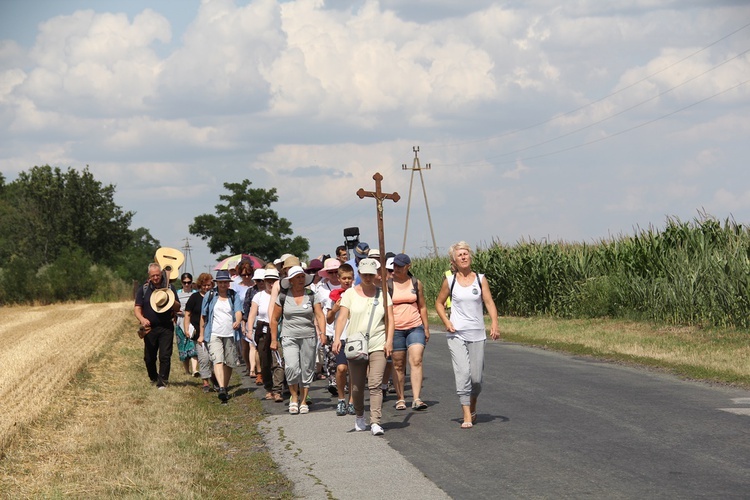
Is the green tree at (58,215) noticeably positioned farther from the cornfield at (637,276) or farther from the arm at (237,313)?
Answer: the arm at (237,313)

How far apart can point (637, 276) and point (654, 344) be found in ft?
21.8

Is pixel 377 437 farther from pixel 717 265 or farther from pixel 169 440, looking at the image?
pixel 717 265

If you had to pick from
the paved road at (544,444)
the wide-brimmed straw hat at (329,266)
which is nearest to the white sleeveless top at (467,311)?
the paved road at (544,444)

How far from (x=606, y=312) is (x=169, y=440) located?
2075cm

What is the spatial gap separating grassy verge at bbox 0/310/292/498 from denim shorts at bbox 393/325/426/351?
206cm

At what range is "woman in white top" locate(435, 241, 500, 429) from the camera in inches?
463

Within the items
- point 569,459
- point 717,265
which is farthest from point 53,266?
point 569,459

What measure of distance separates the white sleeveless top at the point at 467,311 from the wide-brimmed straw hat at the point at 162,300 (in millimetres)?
6931

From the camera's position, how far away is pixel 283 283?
13.8 metres

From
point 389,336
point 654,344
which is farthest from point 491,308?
point 654,344

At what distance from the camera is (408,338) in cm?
1342

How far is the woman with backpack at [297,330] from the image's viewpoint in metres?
13.8

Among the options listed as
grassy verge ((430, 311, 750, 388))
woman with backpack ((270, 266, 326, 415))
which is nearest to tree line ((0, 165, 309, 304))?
grassy verge ((430, 311, 750, 388))

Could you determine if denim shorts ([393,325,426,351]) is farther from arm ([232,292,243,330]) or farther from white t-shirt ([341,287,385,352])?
arm ([232,292,243,330])
